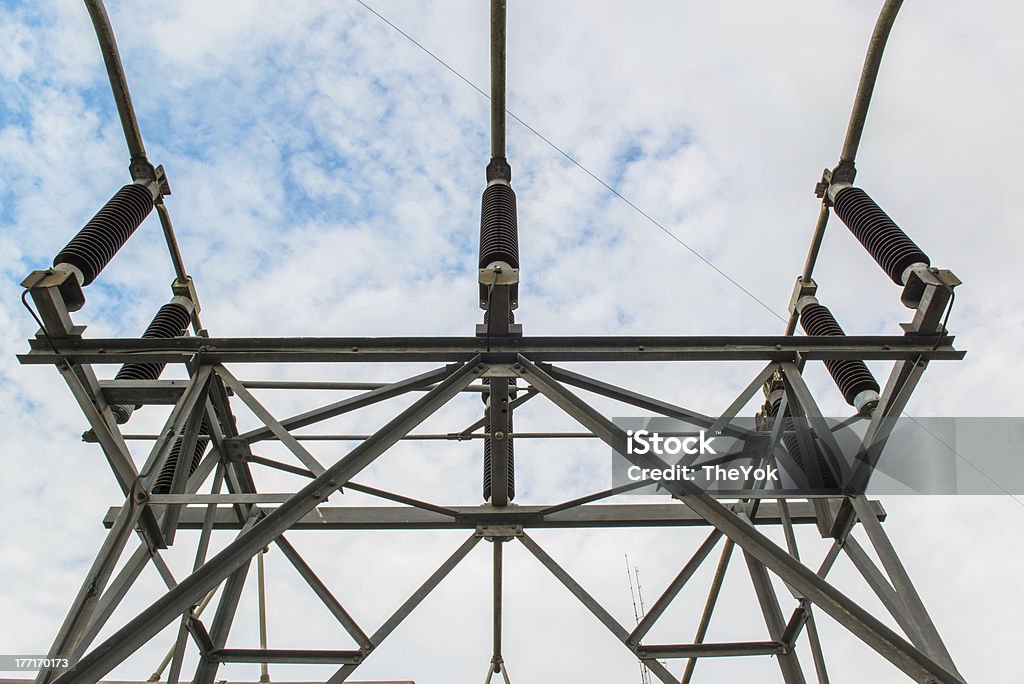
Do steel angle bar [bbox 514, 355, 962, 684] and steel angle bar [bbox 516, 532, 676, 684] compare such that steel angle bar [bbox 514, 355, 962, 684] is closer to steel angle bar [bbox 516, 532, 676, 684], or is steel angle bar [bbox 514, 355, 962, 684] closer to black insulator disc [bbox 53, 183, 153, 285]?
steel angle bar [bbox 516, 532, 676, 684]

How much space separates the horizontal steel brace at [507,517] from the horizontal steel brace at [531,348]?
2.29 meters

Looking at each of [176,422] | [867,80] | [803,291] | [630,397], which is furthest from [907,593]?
[176,422]

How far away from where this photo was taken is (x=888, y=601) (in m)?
6.15

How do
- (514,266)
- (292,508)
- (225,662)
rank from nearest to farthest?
(292,508) → (514,266) → (225,662)

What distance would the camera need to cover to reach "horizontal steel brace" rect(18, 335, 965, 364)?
6844mm

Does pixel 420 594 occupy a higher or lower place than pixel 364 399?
lower

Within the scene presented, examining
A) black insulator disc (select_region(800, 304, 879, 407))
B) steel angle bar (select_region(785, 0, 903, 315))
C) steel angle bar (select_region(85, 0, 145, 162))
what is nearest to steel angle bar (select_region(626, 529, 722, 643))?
black insulator disc (select_region(800, 304, 879, 407))

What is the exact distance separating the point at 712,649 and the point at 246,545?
18.3ft

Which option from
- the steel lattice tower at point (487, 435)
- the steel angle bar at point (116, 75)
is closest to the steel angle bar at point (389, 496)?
the steel lattice tower at point (487, 435)

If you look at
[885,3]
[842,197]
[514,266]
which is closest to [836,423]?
[842,197]

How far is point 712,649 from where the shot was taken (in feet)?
27.3

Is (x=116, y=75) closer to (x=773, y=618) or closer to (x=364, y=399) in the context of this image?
(x=364, y=399)

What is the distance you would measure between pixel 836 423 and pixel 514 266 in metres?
3.79

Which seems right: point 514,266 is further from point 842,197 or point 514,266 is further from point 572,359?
point 842,197
